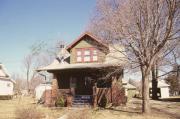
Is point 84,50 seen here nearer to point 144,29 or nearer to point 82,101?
point 82,101

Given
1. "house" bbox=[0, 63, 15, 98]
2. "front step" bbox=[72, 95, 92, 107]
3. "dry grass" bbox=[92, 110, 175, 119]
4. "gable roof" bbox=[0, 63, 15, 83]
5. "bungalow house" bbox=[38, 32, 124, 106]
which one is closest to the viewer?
"dry grass" bbox=[92, 110, 175, 119]

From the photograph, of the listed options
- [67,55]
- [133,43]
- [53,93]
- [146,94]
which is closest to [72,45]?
[67,55]

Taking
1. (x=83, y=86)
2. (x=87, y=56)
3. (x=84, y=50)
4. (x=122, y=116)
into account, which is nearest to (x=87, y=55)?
(x=87, y=56)

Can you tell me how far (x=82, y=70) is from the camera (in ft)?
80.4

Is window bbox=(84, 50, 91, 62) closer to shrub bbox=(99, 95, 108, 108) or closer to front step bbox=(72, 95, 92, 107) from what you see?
front step bbox=(72, 95, 92, 107)

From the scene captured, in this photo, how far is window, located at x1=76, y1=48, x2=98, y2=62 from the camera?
1037 inches

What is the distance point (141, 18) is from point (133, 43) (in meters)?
2.06

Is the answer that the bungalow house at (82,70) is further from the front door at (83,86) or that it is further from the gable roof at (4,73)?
the gable roof at (4,73)

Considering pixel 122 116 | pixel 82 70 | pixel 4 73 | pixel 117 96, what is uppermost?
pixel 4 73

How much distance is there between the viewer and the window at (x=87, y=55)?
26328 millimetres

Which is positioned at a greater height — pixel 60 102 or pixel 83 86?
pixel 83 86

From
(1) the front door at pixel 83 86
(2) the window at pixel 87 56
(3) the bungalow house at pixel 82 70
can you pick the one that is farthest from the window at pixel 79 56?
(1) the front door at pixel 83 86

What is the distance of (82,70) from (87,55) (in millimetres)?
2573

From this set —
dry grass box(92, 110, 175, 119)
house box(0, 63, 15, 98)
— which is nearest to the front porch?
dry grass box(92, 110, 175, 119)
